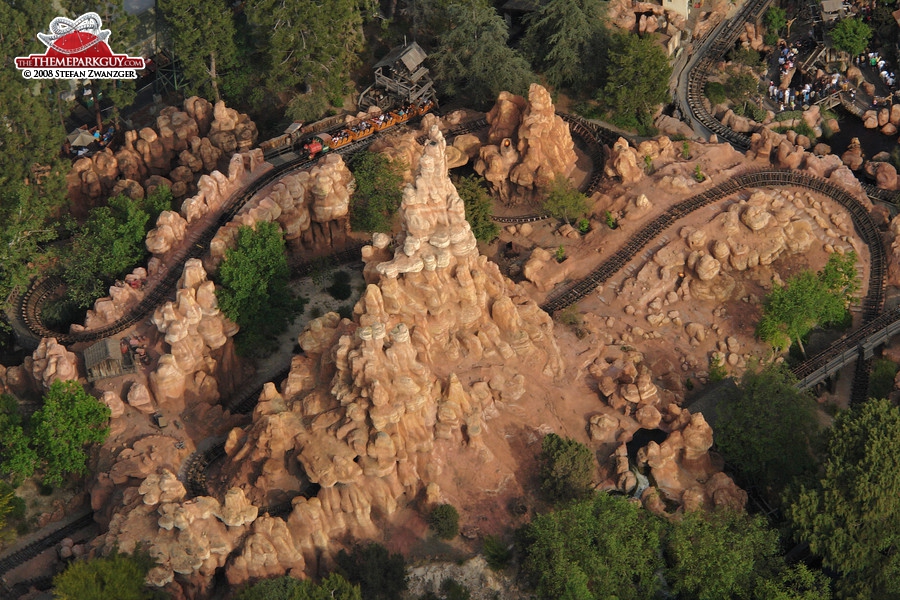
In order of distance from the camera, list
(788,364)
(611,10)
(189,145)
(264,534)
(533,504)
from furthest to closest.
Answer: (611,10)
(189,145)
(788,364)
(533,504)
(264,534)

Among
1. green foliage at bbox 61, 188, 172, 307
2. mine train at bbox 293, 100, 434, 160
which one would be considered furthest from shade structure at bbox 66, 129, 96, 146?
mine train at bbox 293, 100, 434, 160

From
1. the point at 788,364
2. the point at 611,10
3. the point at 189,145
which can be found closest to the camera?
the point at 788,364

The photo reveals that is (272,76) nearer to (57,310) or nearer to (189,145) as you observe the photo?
(189,145)

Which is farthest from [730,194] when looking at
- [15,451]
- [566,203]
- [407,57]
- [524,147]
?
[15,451]

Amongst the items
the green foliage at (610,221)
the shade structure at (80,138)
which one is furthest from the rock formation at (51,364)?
the green foliage at (610,221)

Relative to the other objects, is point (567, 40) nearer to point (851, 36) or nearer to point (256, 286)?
point (851, 36)

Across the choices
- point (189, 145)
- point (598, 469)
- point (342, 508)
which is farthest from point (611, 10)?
point (342, 508)
